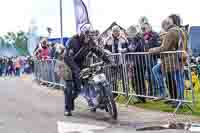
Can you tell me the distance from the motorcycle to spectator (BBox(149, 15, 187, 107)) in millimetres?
1292

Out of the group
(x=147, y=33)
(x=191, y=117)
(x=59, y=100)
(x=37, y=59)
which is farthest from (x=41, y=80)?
(x=191, y=117)

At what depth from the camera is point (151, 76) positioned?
11.3m

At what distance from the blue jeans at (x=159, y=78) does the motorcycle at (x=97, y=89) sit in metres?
1.27

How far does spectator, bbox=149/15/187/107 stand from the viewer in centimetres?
1037

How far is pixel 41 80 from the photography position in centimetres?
2119

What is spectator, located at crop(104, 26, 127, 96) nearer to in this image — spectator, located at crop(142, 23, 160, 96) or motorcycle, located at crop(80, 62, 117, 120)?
spectator, located at crop(142, 23, 160, 96)

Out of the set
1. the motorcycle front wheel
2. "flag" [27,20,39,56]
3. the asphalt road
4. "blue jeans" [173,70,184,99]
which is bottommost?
the asphalt road

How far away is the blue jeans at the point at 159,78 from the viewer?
35.8 ft

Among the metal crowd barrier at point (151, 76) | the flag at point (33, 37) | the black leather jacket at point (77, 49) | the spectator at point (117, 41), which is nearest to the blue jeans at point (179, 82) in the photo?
the metal crowd barrier at point (151, 76)

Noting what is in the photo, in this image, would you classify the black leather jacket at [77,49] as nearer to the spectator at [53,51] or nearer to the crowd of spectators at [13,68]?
the spectator at [53,51]

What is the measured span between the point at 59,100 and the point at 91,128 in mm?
5044

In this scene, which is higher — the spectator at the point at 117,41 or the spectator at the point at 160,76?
the spectator at the point at 117,41

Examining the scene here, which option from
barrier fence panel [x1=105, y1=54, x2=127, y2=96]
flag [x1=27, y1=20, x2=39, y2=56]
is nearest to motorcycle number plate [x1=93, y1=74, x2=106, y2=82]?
barrier fence panel [x1=105, y1=54, x2=127, y2=96]

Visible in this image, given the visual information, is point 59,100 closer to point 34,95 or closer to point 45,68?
point 34,95
